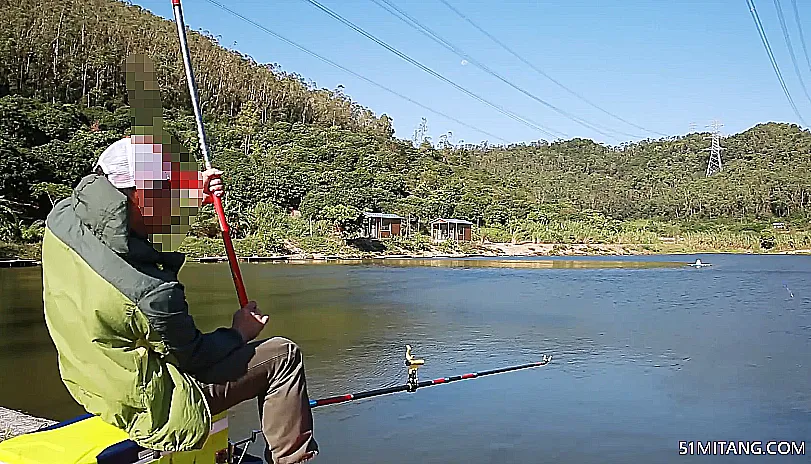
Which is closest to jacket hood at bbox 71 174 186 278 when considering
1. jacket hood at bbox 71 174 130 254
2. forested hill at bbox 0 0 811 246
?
jacket hood at bbox 71 174 130 254

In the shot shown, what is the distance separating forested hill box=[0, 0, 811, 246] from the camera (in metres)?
31.8

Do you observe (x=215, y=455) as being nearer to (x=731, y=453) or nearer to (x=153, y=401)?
(x=153, y=401)

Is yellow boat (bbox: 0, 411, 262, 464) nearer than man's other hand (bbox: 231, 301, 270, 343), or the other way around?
yellow boat (bbox: 0, 411, 262, 464)

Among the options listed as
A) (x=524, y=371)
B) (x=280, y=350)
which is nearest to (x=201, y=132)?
(x=280, y=350)

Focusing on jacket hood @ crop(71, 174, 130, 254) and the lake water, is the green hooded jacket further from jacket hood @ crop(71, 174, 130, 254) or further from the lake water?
the lake water

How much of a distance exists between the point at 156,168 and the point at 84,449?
27.6 inches

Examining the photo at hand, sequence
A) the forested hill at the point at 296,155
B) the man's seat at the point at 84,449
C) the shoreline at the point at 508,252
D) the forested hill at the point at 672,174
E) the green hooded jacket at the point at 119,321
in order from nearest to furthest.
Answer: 1. the green hooded jacket at the point at 119,321
2. the man's seat at the point at 84,449
3. the shoreline at the point at 508,252
4. the forested hill at the point at 296,155
5. the forested hill at the point at 672,174

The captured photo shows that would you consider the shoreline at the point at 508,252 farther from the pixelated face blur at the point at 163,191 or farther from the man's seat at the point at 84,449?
the pixelated face blur at the point at 163,191

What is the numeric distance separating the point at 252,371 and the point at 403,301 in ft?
35.9

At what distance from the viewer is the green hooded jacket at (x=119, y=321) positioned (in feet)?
5.59

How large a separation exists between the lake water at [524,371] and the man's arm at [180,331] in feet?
7.55

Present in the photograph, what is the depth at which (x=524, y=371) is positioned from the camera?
260 inches

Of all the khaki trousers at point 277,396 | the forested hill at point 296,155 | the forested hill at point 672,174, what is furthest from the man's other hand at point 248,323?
the forested hill at point 672,174

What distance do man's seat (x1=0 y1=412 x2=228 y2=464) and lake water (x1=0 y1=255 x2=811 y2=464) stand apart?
227 centimetres
